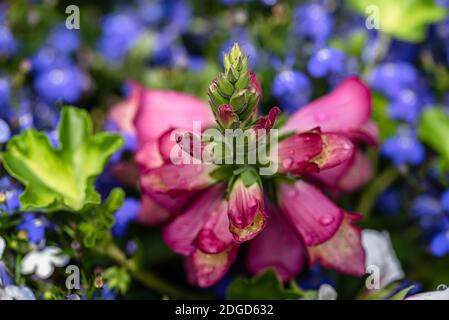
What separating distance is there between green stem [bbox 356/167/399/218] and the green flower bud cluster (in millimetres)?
297

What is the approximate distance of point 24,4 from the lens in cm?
96

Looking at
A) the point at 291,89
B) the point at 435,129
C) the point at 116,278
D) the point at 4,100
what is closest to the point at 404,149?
the point at 435,129

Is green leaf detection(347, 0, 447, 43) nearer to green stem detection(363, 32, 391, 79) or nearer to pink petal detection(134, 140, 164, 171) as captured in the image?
green stem detection(363, 32, 391, 79)

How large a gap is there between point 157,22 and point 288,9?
0.23 m

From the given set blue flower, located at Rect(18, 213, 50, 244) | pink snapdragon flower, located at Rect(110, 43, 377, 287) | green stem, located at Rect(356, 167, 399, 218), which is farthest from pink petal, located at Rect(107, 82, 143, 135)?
green stem, located at Rect(356, 167, 399, 218)

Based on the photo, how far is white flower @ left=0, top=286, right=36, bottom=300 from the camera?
660mm

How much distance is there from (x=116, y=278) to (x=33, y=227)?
0.30ft

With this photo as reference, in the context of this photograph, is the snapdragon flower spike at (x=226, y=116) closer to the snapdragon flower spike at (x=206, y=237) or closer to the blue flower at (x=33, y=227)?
the snapdragon flower spike at (x=206, y=237)

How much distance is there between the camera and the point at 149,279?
0.76 m

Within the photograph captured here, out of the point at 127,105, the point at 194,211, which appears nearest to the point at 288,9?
→ the point at 127,105

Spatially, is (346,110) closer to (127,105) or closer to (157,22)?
(127,105)

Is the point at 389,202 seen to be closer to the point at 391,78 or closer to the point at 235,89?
the point at 391,78

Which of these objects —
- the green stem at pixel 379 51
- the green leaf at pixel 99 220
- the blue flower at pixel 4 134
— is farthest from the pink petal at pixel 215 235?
the green stem at pixel 379 51

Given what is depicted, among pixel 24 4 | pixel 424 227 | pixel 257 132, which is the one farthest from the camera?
pixel 24 4
